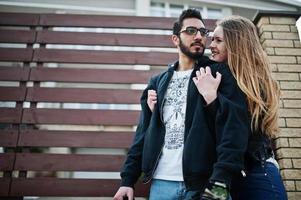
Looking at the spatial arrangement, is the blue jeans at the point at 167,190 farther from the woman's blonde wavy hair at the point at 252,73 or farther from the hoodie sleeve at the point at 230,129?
the woman's blonde wavy hair at the point at 252,73

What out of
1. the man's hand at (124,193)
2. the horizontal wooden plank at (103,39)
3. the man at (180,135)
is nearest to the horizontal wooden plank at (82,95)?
the man at (180,135)

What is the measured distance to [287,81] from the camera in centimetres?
292

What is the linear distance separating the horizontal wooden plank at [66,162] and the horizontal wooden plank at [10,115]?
1.19 ft

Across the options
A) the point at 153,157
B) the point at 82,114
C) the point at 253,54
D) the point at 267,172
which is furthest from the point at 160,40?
the point at 267,172

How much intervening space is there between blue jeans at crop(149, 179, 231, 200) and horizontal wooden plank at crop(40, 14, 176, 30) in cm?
198

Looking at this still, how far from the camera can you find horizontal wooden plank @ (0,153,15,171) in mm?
2738

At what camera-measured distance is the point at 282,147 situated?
2674mm

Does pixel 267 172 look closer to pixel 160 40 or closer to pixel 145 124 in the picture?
pixel 145 124

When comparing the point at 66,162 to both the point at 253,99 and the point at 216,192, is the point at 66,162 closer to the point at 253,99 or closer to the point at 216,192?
the point at 216,192

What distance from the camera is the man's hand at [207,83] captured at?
6.23ft

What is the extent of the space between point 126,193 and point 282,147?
4.93ft

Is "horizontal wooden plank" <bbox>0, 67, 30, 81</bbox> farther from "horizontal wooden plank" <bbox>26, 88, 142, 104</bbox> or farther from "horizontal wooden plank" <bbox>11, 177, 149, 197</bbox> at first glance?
"horizontal wooden plank" <bbox>11, 177, 149, 197</bbox>

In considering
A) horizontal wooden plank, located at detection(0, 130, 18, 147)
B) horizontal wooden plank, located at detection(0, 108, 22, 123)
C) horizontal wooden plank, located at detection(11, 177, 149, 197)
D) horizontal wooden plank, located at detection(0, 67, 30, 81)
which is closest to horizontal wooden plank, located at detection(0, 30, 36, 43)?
horizontal wooden plank, located at detection(0, 67, 30, 81)

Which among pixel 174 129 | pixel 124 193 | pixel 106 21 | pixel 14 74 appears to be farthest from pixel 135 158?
pixel 106 21
